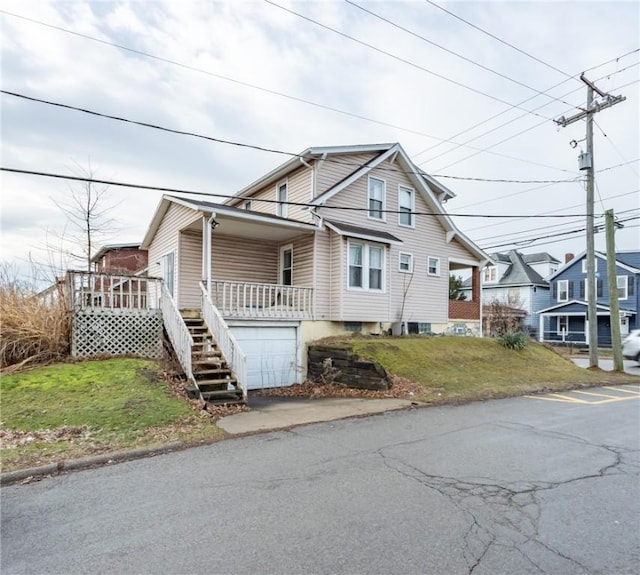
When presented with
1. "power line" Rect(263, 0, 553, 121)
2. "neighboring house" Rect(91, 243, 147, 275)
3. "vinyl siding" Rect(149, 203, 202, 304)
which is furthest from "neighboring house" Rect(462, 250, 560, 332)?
"vinyl siding" Rect(149, 203, 202, 304)

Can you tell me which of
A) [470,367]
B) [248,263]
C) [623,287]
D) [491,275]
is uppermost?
[491,275]

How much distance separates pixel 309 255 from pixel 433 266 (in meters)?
6.51

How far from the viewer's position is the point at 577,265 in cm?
3716

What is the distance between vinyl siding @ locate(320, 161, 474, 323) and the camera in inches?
599

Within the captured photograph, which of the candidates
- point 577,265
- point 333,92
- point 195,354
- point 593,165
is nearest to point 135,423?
point 195,354

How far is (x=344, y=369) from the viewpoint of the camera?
12211 mm

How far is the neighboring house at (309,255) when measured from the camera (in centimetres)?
1317

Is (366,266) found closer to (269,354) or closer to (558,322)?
(269,354)

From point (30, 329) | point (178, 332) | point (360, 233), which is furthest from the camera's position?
point (360, 233)

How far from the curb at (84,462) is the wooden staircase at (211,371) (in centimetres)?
248

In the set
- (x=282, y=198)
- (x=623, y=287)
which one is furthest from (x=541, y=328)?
(x=282, y=198)

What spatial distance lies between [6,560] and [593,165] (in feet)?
65.0

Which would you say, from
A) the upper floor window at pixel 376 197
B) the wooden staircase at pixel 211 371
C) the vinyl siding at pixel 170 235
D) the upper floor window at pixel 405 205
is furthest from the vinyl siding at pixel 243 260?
the upper floor window at pixel 405 205

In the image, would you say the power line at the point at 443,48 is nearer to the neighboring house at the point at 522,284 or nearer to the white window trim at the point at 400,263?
the white window trim at the point at 400,263
